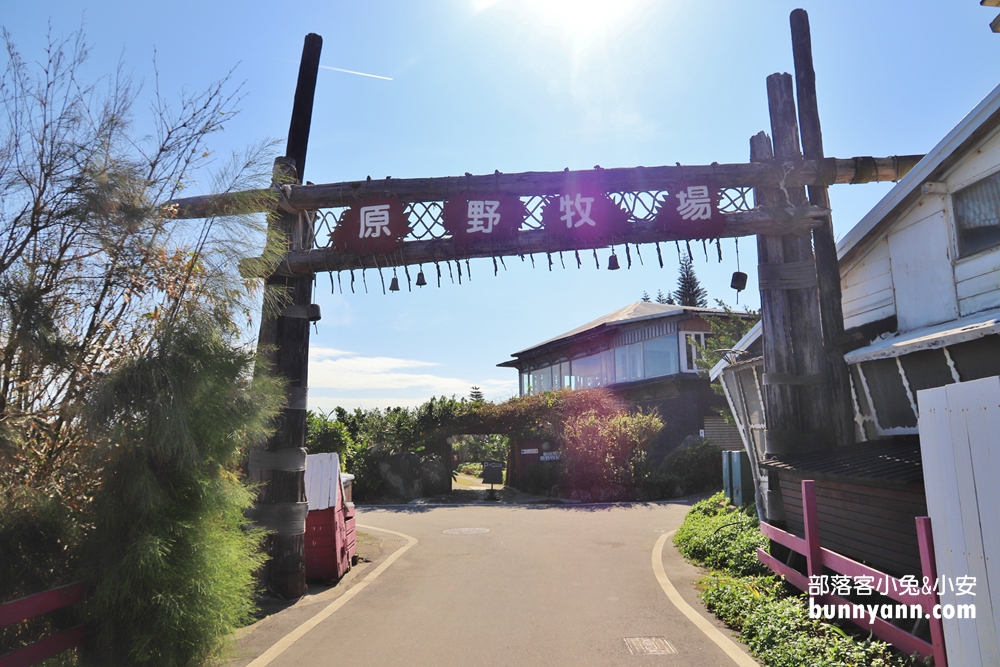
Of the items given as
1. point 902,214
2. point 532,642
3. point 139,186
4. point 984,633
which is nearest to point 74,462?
point 139,186

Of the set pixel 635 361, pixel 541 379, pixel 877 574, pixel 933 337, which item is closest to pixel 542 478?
pixel 635 361

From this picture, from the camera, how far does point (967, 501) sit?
372cm

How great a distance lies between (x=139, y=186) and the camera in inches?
200

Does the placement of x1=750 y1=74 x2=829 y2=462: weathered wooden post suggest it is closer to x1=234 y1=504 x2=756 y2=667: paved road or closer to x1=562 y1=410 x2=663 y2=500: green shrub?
x1=234 y1=504 x2=756 y2=667: paved road

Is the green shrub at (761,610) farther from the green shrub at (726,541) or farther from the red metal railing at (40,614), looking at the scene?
the red metal railing at (40,614)

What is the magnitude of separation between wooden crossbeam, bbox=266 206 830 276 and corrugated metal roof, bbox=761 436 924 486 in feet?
9.02

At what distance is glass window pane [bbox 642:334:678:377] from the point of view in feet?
86.9

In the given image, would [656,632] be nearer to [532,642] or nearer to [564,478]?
[532,642]

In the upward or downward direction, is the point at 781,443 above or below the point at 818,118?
below

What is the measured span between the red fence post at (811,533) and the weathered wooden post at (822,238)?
9.16ft

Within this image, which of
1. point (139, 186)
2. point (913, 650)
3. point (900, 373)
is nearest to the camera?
point (913, 650)

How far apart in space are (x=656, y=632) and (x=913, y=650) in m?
2.32

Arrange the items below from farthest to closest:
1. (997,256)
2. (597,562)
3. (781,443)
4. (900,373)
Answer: (597,562) < (781,443) < (900,373) < (997,256)

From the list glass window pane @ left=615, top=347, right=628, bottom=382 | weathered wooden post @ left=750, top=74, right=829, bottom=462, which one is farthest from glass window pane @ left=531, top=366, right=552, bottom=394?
weathered wooden post @ left=750, top=74, right=829, bottom=462
